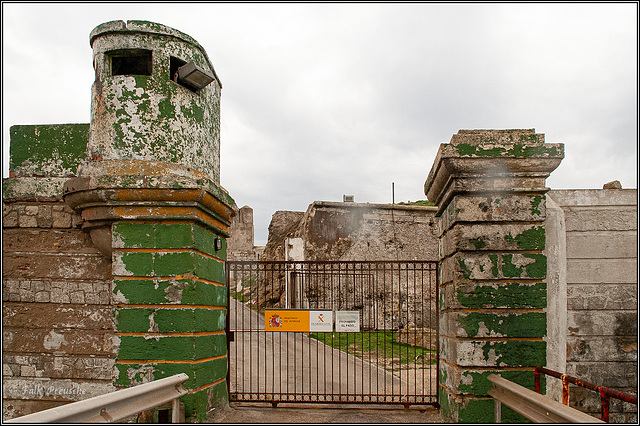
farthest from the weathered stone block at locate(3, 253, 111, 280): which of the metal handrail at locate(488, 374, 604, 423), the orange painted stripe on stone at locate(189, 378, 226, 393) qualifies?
the metal handrail at locate(488, 374, 604, 423)

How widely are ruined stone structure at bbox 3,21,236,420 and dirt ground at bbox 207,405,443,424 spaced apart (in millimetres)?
343

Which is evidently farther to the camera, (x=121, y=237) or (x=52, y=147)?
(x=52, y=147)

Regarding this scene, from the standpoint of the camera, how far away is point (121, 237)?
5.22 meters

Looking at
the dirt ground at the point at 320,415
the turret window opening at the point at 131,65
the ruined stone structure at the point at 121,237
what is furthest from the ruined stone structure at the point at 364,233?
the turret window opening at the point at 131,65

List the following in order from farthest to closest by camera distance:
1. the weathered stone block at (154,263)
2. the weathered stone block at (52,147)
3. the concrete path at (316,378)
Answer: the concrete path at (316,378), the weathered stone block at (52,147), the weathered stone block at (154,263)

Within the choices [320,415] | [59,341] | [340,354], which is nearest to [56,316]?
[59,341]

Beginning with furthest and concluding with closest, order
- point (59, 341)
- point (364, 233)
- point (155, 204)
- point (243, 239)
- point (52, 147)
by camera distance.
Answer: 1. point (243, 239)
2. point (364, 233)
3. point (52, 147)
4. point (59, 341)
5. point (155, 204)

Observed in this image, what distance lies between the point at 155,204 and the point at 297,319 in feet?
8.34

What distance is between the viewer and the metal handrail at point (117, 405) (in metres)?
2.95

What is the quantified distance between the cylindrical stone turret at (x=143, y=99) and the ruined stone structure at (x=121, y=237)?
0.04 feet

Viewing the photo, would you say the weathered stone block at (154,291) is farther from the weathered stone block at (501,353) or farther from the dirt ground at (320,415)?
the weathered stone block at (501,353)

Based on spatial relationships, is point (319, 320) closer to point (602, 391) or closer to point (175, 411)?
point (175, 411)

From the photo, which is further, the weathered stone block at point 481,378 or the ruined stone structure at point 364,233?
the ruined stone structure at point 364,233

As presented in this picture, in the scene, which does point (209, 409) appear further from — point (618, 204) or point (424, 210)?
point (424, 210)
